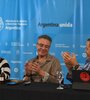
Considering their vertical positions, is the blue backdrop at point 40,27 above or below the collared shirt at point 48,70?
above

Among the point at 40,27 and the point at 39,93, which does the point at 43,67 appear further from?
the point at 40,27

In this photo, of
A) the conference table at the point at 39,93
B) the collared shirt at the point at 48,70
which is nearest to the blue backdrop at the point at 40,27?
the collared shirt at the point at 48,70

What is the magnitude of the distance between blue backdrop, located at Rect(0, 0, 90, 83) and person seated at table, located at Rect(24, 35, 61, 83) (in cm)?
68

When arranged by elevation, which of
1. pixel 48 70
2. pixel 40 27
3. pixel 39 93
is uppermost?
pixel 40 27

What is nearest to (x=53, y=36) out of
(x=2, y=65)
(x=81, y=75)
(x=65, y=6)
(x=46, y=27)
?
(x=46, y=27)

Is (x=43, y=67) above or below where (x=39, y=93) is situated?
above

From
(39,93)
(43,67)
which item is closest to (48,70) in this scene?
(43,67)

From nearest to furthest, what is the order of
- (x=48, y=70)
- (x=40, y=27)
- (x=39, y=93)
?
(x=39, y=93) < (x=48, y=70) < (x=40, y=27)

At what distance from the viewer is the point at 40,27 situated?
4.10 meters

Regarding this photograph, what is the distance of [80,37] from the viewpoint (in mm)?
3936

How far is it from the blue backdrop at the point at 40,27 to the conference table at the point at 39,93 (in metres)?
1.76

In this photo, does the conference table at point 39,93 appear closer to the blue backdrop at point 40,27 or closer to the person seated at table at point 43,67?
the person seated at table at point 43,67

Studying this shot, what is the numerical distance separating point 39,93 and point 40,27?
2.08 meters

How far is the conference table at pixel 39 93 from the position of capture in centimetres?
206
